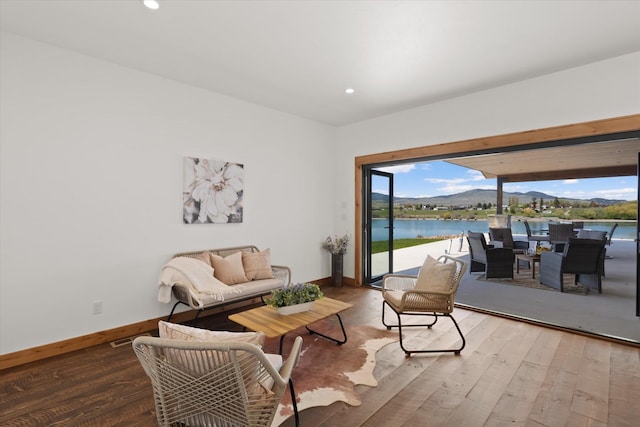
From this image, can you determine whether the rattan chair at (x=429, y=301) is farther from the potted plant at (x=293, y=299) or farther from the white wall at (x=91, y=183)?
the white wall at (x=91, y=183)

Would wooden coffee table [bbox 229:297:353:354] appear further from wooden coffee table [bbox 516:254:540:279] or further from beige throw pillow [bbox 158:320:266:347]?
wooden coffee table [bbox 516:254:540:279]

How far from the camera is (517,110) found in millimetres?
3676

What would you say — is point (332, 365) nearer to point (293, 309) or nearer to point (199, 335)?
point (293, 309)

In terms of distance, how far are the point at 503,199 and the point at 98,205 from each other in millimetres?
7403

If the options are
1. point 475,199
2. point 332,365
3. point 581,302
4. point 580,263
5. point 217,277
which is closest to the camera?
point 332,365

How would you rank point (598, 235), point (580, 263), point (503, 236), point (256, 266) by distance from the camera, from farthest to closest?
point (503, 236)
point (598, 235)
point (580, 263)
point (256, 266)

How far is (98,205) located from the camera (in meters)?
3.10

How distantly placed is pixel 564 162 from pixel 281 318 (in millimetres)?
5765

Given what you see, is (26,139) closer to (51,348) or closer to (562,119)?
(51,348)

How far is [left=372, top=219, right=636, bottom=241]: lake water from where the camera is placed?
484 centimetres

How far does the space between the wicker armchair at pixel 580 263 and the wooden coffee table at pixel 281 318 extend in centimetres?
397

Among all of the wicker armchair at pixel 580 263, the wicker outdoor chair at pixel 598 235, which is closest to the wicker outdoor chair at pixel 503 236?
the wicker outdoor chair at pixel 598 235

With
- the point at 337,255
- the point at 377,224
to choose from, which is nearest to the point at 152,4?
the point at 337,255

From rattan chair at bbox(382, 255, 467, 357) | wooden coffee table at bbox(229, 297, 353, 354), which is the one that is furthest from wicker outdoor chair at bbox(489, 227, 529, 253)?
wooden coffee table at bbox(229, 297, 353, 354)
